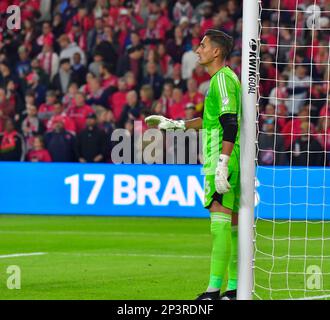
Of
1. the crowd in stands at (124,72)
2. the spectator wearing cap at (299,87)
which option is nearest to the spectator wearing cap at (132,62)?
the crowd in stands at (124,72)

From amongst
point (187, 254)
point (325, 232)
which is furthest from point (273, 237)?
point (187, 254)

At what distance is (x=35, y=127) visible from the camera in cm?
1989

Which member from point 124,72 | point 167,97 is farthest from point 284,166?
point 124,72

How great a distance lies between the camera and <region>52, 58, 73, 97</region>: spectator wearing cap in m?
20.7

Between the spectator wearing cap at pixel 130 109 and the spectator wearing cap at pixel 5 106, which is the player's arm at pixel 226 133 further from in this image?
the spectator wearing cap at pixel 5 106

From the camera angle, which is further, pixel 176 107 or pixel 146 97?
pixel 146 97

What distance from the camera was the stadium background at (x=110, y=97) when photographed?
1596cm

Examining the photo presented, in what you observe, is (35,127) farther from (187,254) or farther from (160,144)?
(187,254)

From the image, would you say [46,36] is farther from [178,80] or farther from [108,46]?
[178,80]

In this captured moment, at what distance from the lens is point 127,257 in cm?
1300

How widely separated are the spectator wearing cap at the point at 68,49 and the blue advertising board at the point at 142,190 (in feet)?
12.5

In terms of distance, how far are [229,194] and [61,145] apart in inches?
410

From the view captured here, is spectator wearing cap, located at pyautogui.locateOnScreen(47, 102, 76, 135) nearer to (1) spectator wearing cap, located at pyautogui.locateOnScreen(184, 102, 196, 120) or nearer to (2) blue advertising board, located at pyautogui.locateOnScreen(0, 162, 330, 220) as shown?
(2) blue advertising board, located at pyautogui.locateOnScreen(0, 162, 330, 220)

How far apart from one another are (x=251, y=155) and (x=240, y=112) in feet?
1.25
